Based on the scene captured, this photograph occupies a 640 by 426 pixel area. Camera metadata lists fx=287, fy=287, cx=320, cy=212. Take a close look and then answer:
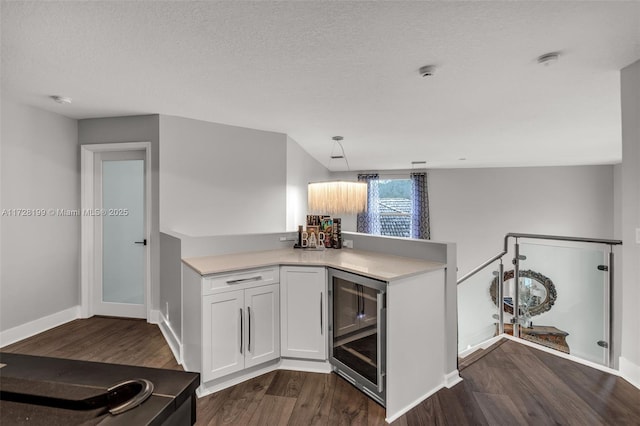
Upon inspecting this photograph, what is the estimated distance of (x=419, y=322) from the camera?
2051 millimetres

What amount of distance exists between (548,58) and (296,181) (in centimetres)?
320

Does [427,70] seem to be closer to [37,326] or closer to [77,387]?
[77,387]

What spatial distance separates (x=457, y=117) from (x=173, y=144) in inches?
125

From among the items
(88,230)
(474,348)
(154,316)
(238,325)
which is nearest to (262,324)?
(238,325)

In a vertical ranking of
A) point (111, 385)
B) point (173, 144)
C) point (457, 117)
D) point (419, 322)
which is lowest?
point (419, 322)

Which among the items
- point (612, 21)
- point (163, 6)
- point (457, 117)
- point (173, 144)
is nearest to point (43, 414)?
point (163, 6)

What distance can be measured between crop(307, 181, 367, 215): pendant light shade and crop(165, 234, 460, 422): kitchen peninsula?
2.34 feet

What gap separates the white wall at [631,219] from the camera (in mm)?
2115

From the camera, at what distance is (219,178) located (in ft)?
11.6

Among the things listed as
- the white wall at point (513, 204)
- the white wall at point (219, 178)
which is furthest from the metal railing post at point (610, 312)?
the white wall at point (513, 204)

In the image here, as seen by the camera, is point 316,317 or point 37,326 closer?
point 316,317

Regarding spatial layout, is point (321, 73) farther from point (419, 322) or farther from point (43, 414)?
point (43, 414)

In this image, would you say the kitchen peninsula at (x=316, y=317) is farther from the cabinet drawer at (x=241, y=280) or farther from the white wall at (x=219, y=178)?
the white wall at (x=219, y=178)

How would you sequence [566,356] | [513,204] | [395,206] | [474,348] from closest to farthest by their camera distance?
[566,356]
[474,348]
[513,204]
[395,206]
